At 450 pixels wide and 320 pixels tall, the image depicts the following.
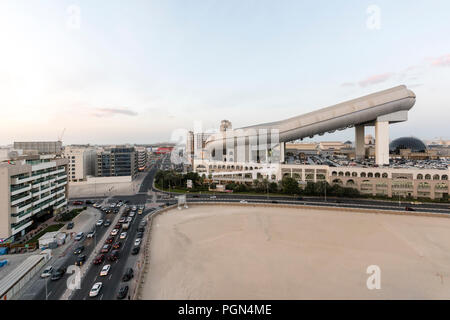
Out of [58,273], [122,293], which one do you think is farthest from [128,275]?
[58,273]

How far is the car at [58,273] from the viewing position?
49.6 ft

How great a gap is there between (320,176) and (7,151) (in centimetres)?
4231

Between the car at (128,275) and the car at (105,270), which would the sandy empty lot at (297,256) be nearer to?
the car at (128,275)

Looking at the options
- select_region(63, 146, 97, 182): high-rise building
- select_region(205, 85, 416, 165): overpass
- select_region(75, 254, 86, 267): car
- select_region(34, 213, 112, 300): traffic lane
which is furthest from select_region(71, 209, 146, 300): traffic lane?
select_region(63, 146, 97, 182): high-rise building

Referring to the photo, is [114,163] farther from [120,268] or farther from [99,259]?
[120,268]

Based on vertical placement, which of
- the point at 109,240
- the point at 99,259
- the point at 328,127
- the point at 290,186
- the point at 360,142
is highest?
the point at 328,127

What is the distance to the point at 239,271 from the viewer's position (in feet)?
50.0

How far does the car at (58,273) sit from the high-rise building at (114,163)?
40278 millimetres

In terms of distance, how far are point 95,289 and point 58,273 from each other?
410 cm

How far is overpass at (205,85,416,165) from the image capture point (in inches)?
1460

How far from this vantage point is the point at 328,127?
40.2m

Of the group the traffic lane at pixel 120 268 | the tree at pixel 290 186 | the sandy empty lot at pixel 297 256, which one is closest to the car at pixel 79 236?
the traffic lane at pixel 120 268

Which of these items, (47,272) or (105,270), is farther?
(47,272)

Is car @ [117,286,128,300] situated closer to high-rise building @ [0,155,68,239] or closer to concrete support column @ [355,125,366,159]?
high-rise building @ [0,155,68,239]
